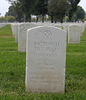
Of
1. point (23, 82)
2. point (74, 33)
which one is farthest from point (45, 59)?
point (74, 33)

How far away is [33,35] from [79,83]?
1783mm

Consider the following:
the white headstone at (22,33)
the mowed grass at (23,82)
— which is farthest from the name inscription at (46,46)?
the white headstone at (22,33)

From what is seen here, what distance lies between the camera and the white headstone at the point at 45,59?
5.77 meters

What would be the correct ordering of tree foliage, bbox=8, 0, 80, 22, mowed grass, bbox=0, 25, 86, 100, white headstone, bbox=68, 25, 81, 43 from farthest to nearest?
tree foliage, bbox=8, 0, 80, 22 < white headstone, bbox=68, 25, 81, 43 < mowed grass, bbox=0, 25, 86, 100

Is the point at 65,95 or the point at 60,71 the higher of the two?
the point at 60,71

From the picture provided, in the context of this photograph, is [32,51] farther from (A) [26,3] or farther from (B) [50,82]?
(A) [26,3]

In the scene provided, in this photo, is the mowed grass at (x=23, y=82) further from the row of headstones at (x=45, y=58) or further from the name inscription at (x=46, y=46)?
the name inscription at (x=46, y=46)

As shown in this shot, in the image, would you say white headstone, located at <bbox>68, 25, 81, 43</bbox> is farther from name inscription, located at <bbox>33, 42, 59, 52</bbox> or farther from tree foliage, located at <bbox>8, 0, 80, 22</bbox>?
tree foliage, located at <bbox>8, 0, 80, 22</bbox>

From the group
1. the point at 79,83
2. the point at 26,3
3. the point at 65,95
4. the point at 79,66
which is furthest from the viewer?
the point at 26,3

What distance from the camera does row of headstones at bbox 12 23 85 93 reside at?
5.77 metres

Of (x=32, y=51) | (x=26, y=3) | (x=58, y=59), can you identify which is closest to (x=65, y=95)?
(x=58, y=59)

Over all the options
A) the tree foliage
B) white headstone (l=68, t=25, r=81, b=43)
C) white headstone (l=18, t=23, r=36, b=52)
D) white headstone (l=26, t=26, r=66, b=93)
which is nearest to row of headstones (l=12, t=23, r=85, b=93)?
white headstone (l=26, t=26, r=66, b=93)

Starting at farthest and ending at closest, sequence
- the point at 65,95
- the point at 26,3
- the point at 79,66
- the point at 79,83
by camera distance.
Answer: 1. the point at 26,3
2. the point at 79,66
3. the point at 79,83
4. the point at 65,95

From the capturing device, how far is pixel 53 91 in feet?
19.6
